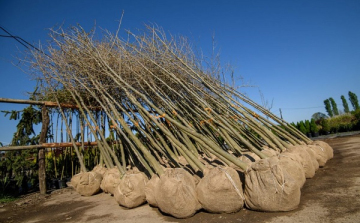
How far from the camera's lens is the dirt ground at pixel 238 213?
6.25ft

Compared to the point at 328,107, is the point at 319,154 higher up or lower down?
lower down

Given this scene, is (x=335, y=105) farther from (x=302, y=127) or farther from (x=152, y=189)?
(x=152, y=189)

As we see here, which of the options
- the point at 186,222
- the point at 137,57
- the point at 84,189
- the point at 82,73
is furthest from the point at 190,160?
the point at 82,73

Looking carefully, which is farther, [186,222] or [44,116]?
[44,116]

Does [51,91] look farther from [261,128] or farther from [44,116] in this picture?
[261,128]

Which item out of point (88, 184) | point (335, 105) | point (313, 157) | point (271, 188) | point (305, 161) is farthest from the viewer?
point (335, 105)

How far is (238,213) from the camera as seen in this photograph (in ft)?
7.04

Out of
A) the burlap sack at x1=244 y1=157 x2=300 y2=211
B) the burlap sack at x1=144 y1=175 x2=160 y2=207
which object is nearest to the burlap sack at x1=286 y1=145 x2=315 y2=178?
the burlap sack at x1=244 y1=157 x2=300 y2=211

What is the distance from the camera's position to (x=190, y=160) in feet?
8.85

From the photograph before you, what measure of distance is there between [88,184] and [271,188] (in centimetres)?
323

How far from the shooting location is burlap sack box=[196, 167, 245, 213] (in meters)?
2.07

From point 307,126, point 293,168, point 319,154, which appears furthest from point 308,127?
point 293,168

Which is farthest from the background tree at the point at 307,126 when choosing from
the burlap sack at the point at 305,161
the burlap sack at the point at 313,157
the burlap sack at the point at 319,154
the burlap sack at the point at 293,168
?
the burlap sack at the point at 293,168

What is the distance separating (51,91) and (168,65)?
293 centimetres
